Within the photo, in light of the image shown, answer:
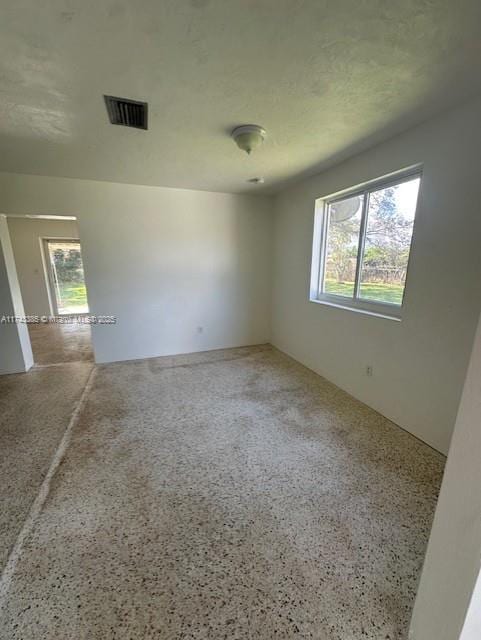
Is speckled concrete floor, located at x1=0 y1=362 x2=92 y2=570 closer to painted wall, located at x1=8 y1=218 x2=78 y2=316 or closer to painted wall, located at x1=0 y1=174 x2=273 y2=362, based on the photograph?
painted wall, located at x1=0 y1=174 x2=273 y2=362

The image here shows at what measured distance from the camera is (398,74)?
1.42 meters

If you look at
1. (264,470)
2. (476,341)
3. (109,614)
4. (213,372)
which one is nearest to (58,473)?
(109,614)

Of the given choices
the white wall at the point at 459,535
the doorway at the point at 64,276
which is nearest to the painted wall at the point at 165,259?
the doorway at the point at 64,276

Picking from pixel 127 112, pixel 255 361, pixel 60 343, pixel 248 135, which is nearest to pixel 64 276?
pixel 60 343

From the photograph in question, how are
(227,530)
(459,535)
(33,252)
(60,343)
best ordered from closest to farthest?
(459,535) → (227,530) → (60,343) → (33,252)

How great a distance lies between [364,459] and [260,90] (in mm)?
2517

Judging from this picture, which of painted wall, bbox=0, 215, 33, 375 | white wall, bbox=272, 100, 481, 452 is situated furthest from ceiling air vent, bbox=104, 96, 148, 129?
painted wall, bbox=0, 215, 33, 375

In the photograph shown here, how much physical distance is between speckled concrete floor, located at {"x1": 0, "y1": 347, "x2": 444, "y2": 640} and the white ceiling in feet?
7.78

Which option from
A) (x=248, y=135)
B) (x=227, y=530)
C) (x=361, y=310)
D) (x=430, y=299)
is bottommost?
(x=227, y=530)

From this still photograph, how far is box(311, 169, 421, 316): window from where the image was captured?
2242mm

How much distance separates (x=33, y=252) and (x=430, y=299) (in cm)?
741

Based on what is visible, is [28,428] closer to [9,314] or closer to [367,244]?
[9,314]

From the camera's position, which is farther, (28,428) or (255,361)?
(255,361)

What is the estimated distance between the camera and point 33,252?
5.95 meters
